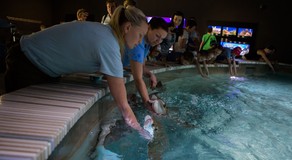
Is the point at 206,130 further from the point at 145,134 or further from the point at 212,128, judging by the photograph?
A: the point at 145,134

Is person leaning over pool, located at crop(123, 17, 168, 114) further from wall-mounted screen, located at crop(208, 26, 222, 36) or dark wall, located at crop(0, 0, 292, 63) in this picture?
wall-mounted screen, located at crop(208, 26, 222, 36)

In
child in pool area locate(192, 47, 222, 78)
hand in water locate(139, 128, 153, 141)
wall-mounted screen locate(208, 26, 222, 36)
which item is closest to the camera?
hand in water locate(139, 128, 153, 141)

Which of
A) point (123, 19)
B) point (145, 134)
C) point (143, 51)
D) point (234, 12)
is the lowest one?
point (145, 134)

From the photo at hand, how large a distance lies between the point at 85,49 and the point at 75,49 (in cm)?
9

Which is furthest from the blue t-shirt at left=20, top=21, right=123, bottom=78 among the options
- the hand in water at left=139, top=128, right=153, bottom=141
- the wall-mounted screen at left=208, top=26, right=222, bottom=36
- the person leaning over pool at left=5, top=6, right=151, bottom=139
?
the wall-mounted screen at left=208, top=26, right=222, bottom=36

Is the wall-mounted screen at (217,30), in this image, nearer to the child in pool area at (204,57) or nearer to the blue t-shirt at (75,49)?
the child in pool area at (204,57)

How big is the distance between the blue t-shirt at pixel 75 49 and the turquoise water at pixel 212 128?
845 millimetres

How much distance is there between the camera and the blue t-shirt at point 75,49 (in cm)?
153

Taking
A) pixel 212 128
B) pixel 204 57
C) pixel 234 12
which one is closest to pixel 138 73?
pixel 212 128

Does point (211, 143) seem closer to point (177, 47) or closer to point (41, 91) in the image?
point (41, 91)

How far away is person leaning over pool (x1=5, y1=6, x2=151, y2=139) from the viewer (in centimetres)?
154

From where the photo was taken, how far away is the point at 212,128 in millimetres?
3311

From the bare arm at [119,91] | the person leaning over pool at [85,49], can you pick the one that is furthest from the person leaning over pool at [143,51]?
the bare arm at [119,91]

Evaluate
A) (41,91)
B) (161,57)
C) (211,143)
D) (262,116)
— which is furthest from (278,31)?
(41,91)
